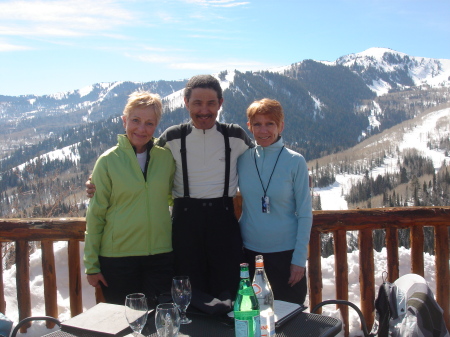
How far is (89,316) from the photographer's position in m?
2.38

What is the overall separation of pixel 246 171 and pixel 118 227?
1038 mm

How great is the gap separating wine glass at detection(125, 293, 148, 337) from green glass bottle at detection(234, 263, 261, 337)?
47 cm

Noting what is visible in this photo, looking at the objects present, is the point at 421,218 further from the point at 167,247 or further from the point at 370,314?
the point at 167,247

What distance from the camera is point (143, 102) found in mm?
3092

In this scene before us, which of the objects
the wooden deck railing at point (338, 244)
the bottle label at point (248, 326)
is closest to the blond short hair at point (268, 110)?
the wooden deck railing at point (338, 244)

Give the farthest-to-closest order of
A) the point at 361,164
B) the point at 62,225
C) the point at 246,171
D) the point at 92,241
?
the point at 361,164 < the point at 62,225 < the point at 246,171 < the point at 92,241

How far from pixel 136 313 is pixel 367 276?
2.57 metres

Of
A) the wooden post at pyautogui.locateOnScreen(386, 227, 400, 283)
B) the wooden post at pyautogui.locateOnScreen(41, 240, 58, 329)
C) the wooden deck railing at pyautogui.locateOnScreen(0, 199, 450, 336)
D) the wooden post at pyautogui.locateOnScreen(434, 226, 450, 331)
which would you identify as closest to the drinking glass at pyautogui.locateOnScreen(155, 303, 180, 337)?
the wooden deck railing at pyautogui.locateOnScreen(0, 199, 450, 336)

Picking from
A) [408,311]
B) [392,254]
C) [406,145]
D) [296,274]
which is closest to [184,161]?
[296,274]

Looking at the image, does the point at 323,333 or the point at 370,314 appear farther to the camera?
the point at 370,314

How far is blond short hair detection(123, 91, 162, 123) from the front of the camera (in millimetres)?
3092

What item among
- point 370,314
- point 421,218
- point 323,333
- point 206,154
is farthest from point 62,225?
point 421,218

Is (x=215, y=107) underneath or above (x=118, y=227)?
above

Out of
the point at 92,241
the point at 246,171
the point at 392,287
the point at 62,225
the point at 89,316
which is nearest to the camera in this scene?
the point at 89,316
